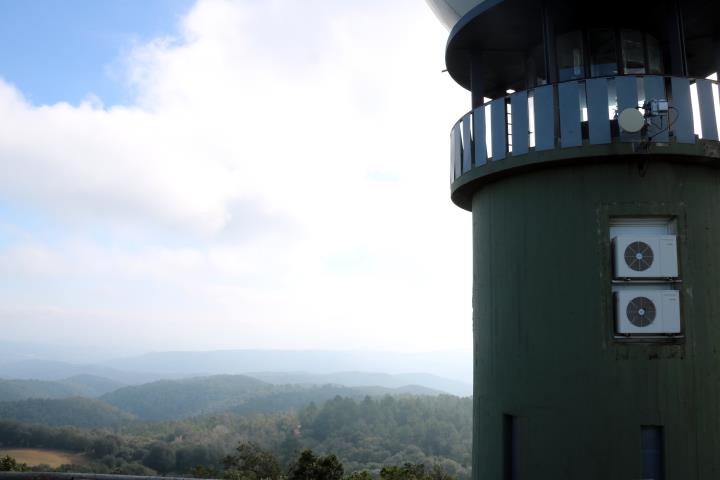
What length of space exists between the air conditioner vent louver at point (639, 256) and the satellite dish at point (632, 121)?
1511 millimetres

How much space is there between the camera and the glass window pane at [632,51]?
952 centimetres

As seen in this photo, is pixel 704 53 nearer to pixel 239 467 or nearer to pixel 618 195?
pixel 618 195

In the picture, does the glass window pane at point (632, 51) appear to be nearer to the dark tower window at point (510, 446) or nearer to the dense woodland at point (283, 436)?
the dark tower window at point (510, 446)

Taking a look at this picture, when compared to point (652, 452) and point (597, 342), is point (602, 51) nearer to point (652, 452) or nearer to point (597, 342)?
point (597, 342)

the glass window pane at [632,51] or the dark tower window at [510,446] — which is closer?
the dark tower window at [510,446]

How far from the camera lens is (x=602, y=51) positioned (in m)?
9.63

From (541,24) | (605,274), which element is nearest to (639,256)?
(605,274)

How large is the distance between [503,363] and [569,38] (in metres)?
5.44

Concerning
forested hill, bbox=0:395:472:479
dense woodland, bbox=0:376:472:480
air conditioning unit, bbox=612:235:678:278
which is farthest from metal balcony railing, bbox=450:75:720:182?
forested hill, bbox=0:395:472:479

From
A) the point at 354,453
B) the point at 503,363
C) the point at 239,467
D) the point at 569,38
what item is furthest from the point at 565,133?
the point at 354,453

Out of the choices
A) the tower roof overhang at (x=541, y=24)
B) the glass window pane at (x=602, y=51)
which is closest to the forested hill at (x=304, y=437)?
the tower roof overhang at (x=541, y=24)

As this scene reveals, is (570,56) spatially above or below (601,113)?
above

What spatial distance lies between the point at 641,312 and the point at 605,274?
652 millimetres

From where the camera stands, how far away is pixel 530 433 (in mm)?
8180
